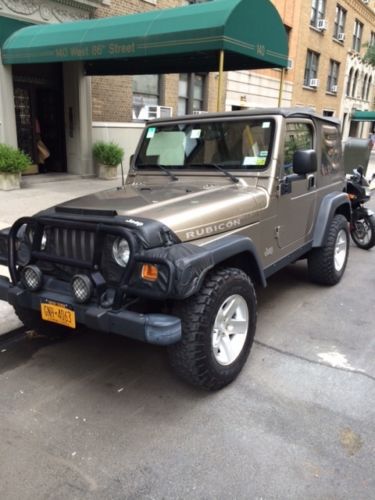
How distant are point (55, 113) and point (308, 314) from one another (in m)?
10.5

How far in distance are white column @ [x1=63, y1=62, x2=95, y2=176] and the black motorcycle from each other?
7.78m

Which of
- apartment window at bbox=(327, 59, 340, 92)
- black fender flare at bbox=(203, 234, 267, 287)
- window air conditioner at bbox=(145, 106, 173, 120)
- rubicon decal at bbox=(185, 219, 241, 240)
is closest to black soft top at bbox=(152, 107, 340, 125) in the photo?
rubicon decal at bbox=(185, 219, 241, 240)

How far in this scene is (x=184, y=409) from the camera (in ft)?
9.55

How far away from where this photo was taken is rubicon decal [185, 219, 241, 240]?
112 inches

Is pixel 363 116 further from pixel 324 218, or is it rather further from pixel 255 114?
pixel 255 114

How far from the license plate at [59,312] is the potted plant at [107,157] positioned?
969 centimetres

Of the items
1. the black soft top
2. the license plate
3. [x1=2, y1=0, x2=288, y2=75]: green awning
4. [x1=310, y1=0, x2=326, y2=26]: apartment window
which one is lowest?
the license plate

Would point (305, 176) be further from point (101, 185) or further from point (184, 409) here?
point (101, 185)

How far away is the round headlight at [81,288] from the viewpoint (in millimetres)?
2656

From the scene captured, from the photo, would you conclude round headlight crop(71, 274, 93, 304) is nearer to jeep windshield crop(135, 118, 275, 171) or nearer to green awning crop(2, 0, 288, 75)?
jeep windshield crop(135, 118, 275, 171)

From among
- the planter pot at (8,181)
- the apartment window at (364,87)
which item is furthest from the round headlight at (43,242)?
the apartment window at (364,87)

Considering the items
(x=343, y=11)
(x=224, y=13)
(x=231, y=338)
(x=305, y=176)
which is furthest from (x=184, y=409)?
(x=343, y=11)

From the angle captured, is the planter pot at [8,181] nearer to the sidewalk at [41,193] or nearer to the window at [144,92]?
the sidewalk at [41,193]

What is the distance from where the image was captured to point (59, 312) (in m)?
2.82
